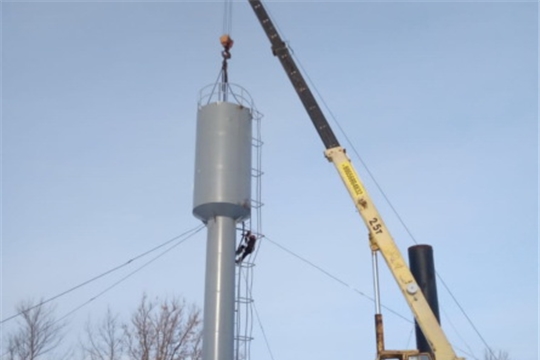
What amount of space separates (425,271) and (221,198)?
814 centimetres

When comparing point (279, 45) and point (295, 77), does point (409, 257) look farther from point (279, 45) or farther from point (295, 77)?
point (279, 45)

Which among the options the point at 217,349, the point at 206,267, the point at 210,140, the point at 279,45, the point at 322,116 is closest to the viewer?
the point at 217,349

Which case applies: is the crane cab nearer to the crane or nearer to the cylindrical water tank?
the crane

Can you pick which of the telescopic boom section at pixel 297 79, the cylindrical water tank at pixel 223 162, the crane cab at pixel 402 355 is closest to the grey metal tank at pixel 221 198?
the cylindrical water tank at pixel 223 162

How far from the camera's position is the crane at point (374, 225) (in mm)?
19047

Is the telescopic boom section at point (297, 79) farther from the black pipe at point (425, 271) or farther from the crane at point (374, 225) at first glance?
the black pipe at point (425, 271)

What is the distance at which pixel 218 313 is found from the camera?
20094 millimetres

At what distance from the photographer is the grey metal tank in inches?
789

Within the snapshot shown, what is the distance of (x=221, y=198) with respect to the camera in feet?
69.3

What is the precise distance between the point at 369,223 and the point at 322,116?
188 inches

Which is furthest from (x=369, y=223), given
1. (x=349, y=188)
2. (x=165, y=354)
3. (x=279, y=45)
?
(x=165, y=354)

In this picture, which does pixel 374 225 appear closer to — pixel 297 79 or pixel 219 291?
pixel 219 291

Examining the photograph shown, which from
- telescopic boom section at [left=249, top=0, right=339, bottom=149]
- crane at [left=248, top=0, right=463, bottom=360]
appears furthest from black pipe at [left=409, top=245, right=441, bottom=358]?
telescopic boom section at [left=249, top=0, right=339, bottom=149]

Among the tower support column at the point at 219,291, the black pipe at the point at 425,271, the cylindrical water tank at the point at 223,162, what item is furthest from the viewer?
the black pipe at the point at 425,271
